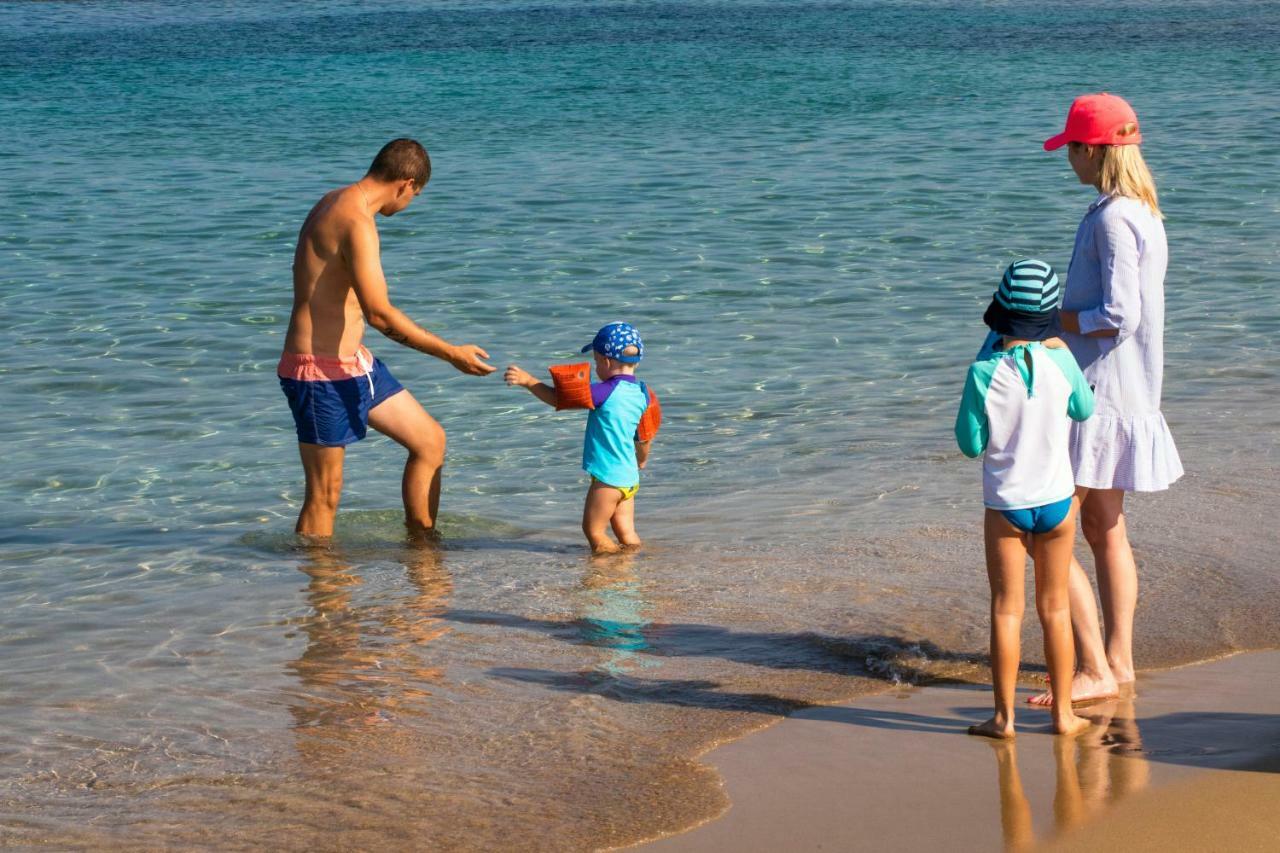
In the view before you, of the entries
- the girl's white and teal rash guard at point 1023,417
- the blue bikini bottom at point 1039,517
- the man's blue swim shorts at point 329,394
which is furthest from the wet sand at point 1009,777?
the man's blue swim shorts at point 329,394

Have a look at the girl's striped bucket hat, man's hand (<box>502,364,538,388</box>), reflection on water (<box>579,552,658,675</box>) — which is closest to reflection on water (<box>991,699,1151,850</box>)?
the girl's striped bucket hat

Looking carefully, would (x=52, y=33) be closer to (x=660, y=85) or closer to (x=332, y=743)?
(x=660, y=85)

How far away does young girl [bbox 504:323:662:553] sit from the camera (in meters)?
6.17

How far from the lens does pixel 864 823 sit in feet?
12.8

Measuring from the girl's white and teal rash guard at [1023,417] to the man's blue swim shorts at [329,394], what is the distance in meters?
2.93

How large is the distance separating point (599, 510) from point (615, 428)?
1.32 ft

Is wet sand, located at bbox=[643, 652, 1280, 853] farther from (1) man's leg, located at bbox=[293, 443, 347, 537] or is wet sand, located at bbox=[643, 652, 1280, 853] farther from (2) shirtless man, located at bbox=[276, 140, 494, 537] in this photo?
(1) man's leg, located at bbox=[293, 443, 347, 537]

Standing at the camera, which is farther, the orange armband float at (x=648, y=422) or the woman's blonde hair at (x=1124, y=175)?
the orange armband float at (x=648, y=422)

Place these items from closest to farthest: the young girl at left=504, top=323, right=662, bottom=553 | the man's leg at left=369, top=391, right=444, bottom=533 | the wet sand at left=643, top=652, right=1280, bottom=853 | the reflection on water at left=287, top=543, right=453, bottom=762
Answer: the wet sand at left=643, top=652, right=1280, bottom=853, the reflection on water at left=287, top=543, right=453, bottom=762, the young girl at left=504, top=323, right=662, bottom=553, the man's leg at left=369, top=391, right=444, bottom=533

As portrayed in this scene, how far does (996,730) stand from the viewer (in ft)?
14.5

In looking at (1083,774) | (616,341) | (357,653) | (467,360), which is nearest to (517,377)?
(467,360)

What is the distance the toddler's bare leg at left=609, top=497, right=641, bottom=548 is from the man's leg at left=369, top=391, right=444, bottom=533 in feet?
2.71

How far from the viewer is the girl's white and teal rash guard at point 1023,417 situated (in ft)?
14.0

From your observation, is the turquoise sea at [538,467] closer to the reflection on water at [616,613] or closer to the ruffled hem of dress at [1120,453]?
the reflection on water at [616,613]
